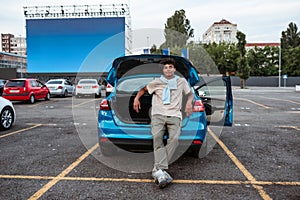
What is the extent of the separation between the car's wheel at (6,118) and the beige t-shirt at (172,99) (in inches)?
189

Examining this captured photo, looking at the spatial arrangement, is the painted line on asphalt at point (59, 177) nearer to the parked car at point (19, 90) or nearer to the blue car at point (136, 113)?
the blue car at point (136, 113)

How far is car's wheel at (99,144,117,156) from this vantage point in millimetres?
4352

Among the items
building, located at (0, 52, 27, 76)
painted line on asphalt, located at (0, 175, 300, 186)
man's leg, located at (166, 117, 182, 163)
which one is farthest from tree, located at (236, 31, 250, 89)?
building, located at (0, 52, 27, 76)

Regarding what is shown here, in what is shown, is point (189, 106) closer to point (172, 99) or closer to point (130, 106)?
point (172, 99)

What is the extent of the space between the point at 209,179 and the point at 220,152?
1398 mm

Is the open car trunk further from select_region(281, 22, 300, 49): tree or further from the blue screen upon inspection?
select_region(281, 22, 300, 49): tree

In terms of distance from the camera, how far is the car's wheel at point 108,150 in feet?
14.3

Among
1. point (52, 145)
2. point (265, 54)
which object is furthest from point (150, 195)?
point (265, 54)

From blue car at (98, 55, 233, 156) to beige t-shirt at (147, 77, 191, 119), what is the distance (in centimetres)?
38

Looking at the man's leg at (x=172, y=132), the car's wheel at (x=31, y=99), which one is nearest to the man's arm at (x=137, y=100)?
the man's leg at (x=172, y=132)

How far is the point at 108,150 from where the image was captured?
4.54 metres

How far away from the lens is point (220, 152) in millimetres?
5051

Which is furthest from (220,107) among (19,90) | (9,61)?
(9,61)

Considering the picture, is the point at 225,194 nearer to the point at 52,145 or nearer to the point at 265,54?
the point at 52,145
